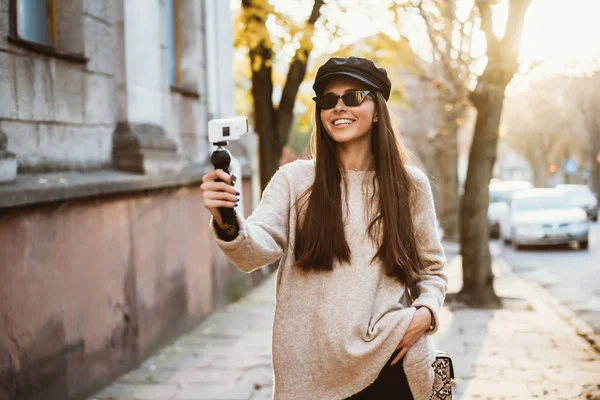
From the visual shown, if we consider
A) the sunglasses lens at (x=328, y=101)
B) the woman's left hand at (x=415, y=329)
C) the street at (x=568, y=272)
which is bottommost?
the street at (x=568, y=272)

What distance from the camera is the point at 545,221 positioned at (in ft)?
63.1

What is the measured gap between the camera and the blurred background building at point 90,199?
4.92 meters

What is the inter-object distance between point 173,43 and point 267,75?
149 inches

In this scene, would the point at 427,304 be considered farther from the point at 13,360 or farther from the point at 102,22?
the point at 102,22

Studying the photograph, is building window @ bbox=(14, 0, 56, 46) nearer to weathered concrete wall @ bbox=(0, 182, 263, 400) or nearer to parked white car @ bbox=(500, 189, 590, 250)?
weathered concrete wall @ bbox=(0, 182, 263, 400)

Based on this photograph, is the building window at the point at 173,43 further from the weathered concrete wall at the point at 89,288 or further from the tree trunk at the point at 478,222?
the tree trunk at the point at 478,222

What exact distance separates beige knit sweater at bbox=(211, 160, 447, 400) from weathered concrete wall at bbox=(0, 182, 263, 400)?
2545 mm

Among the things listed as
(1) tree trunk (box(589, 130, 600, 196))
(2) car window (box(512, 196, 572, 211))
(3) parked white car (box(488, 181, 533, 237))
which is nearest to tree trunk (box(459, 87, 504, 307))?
(3) parked white car (box(488, 181, 533, 237))

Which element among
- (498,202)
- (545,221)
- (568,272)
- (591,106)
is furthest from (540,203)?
(591,106)

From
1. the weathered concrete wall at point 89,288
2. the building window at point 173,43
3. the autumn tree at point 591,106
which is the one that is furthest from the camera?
A: the autumn tree at point 591,106

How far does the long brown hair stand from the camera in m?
2.67

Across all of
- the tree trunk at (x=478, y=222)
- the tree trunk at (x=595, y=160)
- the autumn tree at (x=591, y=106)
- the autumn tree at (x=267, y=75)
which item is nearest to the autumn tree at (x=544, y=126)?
the autumn tree at (x=591, y=106)

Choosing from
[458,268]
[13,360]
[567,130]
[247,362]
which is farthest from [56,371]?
[567,130]

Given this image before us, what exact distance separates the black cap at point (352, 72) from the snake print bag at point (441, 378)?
108 centimetres
